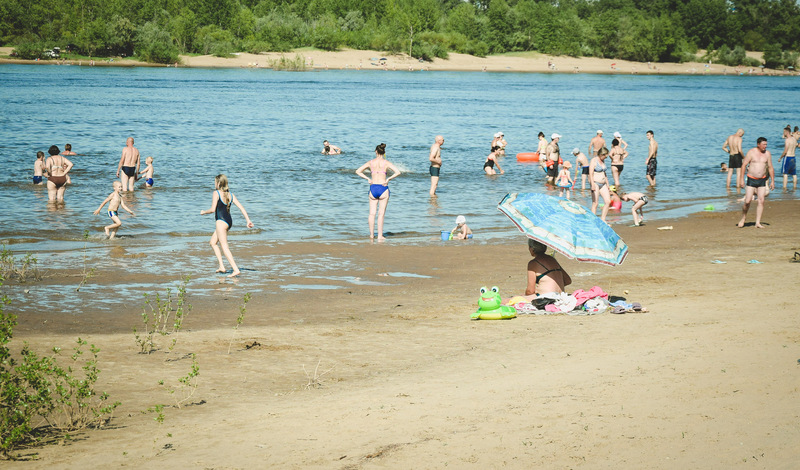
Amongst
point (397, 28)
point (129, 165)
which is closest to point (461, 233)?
point (129, 165)

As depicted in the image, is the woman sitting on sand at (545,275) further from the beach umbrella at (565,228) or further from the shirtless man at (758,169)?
the shirtless man at (758,169)

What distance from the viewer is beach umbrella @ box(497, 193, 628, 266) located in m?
8.79

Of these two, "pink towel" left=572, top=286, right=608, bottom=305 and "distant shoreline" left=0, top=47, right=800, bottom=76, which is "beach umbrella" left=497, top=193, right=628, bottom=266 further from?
"distant shoreline" left=0, top=47, right=800, bottom=76

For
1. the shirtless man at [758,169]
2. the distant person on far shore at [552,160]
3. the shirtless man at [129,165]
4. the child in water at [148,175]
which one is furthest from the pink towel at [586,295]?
the child in water at [148,175]

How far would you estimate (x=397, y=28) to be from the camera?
13612 cm

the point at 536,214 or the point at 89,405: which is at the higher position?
the point at 536,214

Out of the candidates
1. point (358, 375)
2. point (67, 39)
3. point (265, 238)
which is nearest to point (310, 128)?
point (265, 238)

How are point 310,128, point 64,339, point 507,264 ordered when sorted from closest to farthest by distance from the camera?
point 64,339 → point 507,264 → point 310,128

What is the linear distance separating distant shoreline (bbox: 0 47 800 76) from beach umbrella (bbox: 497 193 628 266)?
113m

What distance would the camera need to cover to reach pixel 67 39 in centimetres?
11656

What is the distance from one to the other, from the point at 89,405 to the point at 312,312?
409 centimetres

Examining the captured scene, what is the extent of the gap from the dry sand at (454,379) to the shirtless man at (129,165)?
372 inches

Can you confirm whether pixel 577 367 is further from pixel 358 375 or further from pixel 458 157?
pixel 458 157

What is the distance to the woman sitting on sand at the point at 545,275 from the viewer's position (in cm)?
957
